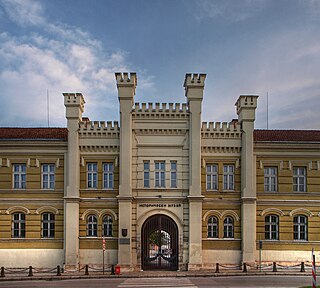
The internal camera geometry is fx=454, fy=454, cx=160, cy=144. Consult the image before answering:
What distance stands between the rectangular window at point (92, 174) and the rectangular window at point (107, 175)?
0.68 m

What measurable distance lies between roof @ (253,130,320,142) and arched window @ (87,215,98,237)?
13587 mm

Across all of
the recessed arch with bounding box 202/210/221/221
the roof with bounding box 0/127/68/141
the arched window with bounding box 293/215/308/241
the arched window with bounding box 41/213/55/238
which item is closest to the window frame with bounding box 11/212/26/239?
the arched window with bounding box 41/213/55/238

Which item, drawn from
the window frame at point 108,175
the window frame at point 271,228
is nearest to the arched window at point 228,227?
the window frame at point 271,228

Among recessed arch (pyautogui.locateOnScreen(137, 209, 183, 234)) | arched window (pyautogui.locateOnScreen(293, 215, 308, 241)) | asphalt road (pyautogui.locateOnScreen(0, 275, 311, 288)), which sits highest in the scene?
recessed arch (pyautogui.locateOnScreen(137, 209, 183, 234))

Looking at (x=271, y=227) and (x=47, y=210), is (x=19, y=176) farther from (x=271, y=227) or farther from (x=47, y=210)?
(x=271, y=227)

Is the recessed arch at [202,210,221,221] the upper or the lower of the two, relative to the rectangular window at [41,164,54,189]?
lower

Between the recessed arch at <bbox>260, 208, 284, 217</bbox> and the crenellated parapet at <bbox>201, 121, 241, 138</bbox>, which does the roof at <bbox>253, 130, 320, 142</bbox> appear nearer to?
the crenellated parapet at <bbox>201, 121, 241, 138</bbox>

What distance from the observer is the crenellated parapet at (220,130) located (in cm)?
3438

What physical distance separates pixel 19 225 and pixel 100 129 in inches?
369

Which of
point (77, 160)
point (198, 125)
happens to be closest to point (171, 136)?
point (198, 125)

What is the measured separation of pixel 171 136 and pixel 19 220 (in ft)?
42.7

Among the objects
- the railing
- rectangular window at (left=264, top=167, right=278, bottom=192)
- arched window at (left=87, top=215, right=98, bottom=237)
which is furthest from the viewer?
rectangular window at (left=264, top=167, right=278, bottom=192)

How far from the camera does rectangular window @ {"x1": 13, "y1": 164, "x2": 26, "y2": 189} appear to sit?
3438 cm

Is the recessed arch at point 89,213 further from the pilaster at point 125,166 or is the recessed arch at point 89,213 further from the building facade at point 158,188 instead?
the pilaster at point 125,166
